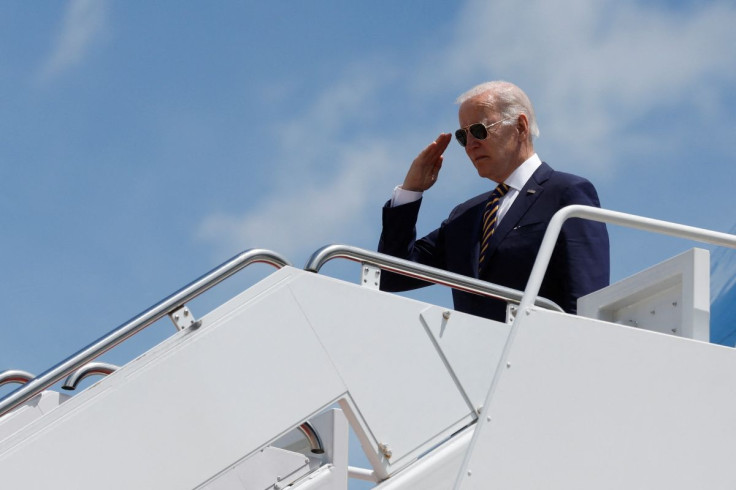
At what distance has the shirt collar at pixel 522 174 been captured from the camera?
574 centimetres

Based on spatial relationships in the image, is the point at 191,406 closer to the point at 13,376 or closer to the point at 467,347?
the point at 467,347

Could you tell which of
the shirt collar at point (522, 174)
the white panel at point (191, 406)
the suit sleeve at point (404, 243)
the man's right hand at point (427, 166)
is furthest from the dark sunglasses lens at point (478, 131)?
the white panel at point (191, 406)

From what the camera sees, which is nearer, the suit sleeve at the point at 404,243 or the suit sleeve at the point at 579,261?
the suit sleeve at the point at 579,261

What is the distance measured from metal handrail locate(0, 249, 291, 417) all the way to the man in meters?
1.66

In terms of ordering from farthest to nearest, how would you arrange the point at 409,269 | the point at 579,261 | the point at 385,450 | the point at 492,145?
the point at 492,145, the point at 579,261, the point at 409,269, the point at 385,450

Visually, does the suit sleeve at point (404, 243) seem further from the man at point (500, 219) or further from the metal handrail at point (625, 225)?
the metal handrail at point (625, 225)

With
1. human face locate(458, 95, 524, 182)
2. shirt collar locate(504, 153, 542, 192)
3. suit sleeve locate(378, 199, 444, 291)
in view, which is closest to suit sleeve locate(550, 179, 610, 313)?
shirt collar locate(504, 153, 542, 192)

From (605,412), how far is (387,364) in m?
0.83

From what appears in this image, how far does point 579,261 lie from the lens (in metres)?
5.18

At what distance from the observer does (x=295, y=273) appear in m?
3.90

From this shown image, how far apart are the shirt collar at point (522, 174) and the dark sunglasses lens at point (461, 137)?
325 mm

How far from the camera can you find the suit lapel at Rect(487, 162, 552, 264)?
5.48 metres

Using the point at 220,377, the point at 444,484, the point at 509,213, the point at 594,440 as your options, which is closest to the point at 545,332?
the point at 594,440

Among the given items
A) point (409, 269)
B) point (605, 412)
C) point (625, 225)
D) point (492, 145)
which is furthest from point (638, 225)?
point (492, 145)
